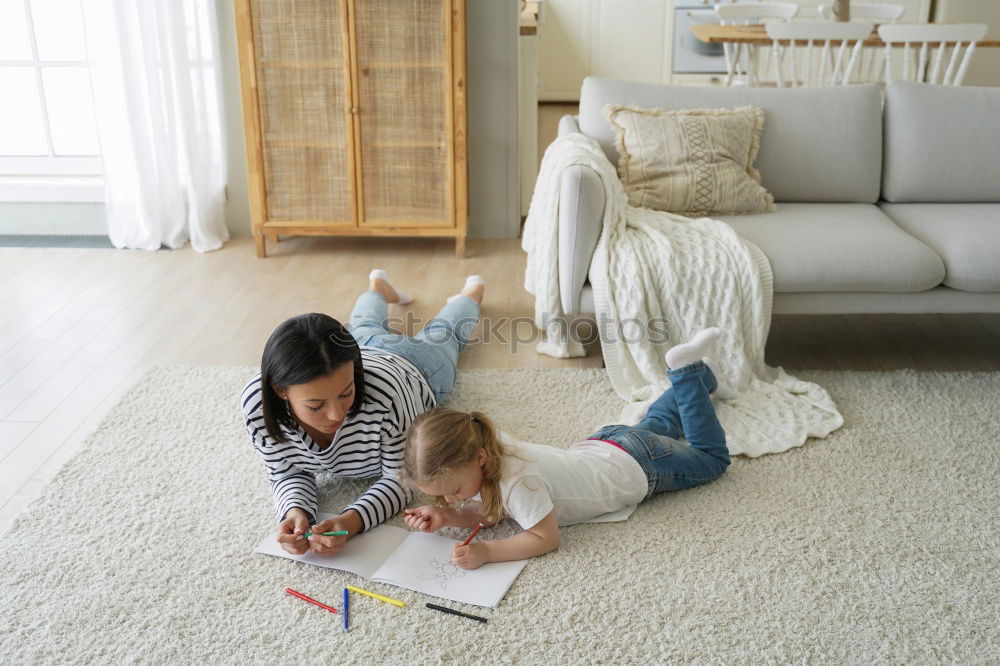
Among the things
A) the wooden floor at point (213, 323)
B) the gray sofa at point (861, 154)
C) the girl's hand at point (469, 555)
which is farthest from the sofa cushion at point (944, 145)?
the girl's hand at point (469, 555)

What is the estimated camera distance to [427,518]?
186 centimetres

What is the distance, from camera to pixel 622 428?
212cm

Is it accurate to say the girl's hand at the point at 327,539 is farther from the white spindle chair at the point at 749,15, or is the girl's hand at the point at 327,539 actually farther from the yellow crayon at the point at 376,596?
the white spindle chair at the point at 749,15

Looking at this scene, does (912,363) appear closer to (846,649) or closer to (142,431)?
(846,649)

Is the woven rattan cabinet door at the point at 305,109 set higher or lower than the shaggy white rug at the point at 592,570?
higher

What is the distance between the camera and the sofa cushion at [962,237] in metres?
2.58

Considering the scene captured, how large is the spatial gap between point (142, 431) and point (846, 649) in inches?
67.3

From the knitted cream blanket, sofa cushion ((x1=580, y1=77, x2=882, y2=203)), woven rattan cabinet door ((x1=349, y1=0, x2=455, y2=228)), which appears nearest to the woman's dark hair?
the knitted cream blanket

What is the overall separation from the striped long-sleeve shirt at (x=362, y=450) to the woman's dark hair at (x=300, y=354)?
0.10 metres

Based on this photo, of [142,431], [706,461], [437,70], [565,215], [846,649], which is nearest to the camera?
[846,649]

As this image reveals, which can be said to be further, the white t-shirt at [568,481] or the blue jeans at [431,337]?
the blue jeans at [431,337]

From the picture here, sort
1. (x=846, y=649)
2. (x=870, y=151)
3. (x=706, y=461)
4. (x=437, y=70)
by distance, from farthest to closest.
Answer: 1. (x=437, y=70)
2. (x=870, y=151)
3. (x=706, y=461)
4. (x=846, y=649)

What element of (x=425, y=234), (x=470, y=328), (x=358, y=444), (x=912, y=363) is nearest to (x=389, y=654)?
(x=358, y=444)

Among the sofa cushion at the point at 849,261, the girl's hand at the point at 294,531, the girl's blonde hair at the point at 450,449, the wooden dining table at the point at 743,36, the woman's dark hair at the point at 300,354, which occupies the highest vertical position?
the wooden dining table at the point at 743,36
